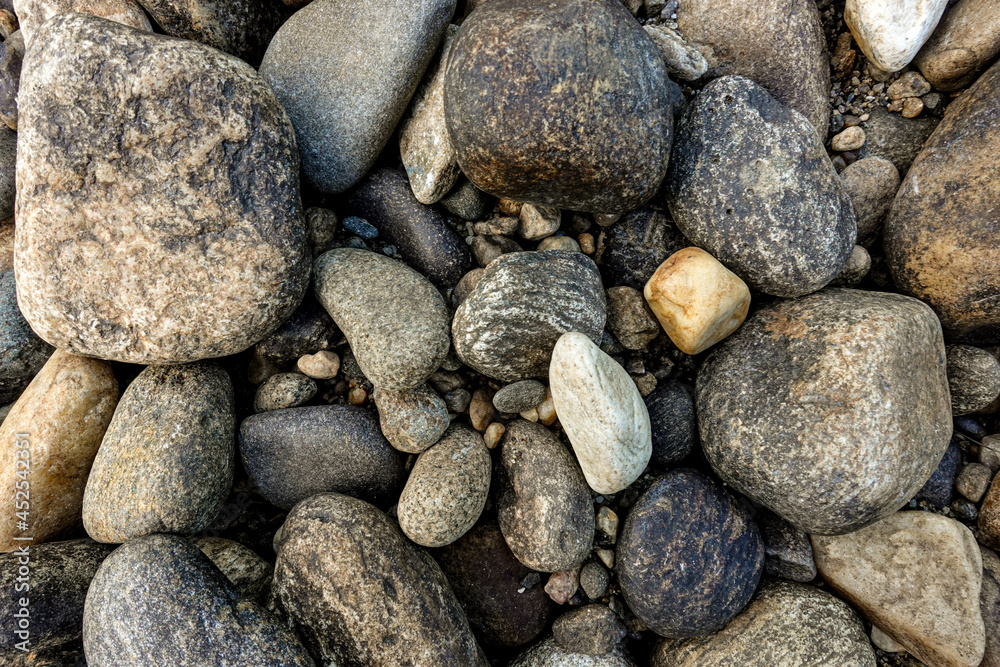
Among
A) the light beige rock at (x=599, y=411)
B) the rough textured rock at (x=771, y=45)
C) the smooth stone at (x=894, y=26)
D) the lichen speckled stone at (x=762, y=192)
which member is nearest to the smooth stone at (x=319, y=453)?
the light beige rock at (x=599, y=411)

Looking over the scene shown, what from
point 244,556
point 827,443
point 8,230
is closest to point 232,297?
point 244,556

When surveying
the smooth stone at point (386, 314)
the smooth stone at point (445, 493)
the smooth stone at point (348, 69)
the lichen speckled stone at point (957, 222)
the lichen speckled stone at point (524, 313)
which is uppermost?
the smooth stone at point (348, 69)

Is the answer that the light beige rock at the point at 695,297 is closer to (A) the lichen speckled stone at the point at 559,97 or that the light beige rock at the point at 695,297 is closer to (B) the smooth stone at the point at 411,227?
(A) the lichen speckled stone at the point at 559,97

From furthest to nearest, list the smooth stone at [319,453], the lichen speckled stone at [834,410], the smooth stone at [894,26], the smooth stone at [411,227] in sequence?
the smooth stone at [411,227], the smooth stone at [319,453], the smooth stone at [894,26], the lichen speckled stone at [834,410]

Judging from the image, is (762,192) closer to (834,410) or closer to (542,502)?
(834,410)

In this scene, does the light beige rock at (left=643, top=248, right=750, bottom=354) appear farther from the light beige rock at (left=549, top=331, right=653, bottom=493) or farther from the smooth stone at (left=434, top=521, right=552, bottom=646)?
the smooth stone at (left=434, top=521, right=552, bottom=646)

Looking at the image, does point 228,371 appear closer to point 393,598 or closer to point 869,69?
point 393,598
